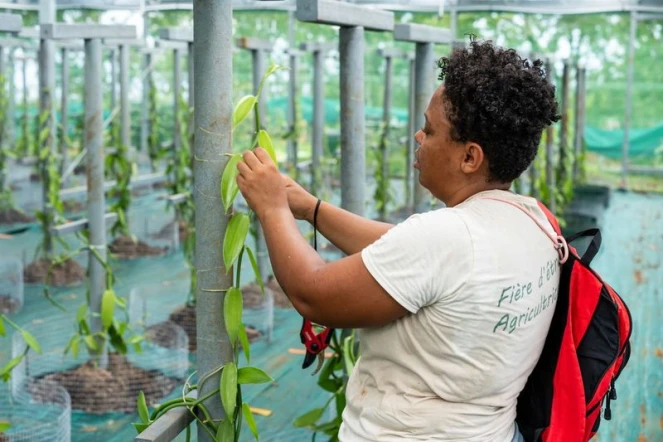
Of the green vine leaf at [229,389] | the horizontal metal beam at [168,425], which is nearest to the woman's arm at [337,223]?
the green vine leaf at [229,389]

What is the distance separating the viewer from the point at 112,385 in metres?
3.70

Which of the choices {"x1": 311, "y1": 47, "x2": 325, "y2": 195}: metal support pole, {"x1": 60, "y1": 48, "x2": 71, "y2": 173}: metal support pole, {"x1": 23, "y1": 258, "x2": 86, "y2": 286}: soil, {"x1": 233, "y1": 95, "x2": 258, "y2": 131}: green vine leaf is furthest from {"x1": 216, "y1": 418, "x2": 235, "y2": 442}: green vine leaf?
{"x1": 60, "y1": 48, "x2": 71, "y2": 173}: metal support pole

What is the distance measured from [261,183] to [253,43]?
153 inches

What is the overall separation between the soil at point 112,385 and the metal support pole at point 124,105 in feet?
9.42

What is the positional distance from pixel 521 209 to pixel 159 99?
442 inches

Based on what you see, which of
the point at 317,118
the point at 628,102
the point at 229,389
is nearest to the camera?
the point at 229,389

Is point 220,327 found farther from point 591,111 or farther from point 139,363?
point 591,111

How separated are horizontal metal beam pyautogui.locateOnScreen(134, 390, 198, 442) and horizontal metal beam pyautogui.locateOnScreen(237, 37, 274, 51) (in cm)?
371

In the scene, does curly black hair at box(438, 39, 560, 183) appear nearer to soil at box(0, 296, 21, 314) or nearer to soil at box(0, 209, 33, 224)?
soil at box(0, 296, 21, 314)

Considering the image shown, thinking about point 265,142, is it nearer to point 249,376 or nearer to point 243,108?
point 243,108

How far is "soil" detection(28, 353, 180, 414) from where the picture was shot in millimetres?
3609

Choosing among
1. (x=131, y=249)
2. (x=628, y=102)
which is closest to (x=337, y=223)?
(x=131, y=249)

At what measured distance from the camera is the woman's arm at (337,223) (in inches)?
64.6

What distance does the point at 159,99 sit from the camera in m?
12.3
